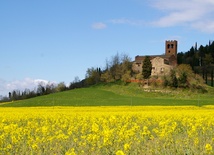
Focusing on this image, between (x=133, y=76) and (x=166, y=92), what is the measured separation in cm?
2653

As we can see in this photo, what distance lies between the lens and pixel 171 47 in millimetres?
133125

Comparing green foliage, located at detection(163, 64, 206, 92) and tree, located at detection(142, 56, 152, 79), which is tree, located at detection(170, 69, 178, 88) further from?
tree, located at detection(142, 56, 152, 79)

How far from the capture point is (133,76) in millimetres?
102000

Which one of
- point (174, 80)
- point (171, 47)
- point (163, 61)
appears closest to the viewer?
point (174, 80)

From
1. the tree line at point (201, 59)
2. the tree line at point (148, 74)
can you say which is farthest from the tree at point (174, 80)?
the tree line at point (201, 59)

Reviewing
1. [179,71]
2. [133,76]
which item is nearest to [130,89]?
[179,71]

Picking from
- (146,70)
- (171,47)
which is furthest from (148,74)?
(171,47)

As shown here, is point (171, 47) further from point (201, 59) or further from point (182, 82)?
point (182, 82)

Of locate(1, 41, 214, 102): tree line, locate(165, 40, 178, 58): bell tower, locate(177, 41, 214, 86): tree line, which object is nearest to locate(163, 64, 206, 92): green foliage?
locate(1, 41, 214, 102): tree line

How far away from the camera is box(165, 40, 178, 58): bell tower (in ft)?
433

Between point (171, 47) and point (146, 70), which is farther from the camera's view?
point (171, 47)

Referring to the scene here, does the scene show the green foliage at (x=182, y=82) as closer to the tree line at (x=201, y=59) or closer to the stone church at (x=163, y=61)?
the stone church at (x=163, y=61)

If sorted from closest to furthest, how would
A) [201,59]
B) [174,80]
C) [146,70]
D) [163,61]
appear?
1. [174,80]
2. [146,70]
3. [163,61]
4. [201,59]

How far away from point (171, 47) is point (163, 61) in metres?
23.6
